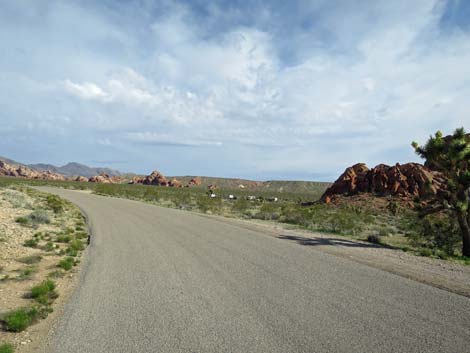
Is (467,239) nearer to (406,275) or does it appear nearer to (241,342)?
(406,275)

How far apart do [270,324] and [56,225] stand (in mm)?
18413

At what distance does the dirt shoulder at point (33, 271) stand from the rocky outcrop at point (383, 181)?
40.1 metres

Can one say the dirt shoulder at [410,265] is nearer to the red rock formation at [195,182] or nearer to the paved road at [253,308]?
the paved road at [253,308]

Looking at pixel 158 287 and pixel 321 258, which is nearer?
pixel 158 287

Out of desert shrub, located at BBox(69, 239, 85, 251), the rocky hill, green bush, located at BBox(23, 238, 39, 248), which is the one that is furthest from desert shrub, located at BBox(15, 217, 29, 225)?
the rocky hill

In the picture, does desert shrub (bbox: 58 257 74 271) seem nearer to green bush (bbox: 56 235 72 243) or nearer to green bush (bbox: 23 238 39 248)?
green bush (bbox: 23 238 39 248)

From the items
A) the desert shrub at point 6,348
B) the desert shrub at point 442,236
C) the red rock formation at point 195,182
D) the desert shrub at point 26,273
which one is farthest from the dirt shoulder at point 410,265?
the red rock formation at point 195,182

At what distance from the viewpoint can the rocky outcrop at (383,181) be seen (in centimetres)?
4841

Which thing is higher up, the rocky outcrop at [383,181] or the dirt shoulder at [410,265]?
the rocky outcrop at [383,181]

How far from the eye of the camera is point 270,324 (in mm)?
6414

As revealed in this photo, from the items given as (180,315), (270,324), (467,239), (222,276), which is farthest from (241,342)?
(467,239)

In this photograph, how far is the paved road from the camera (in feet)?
18.8

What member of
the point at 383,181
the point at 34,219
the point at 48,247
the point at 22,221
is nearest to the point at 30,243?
the point at 48,247

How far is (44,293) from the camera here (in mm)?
8570
